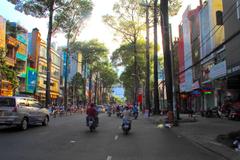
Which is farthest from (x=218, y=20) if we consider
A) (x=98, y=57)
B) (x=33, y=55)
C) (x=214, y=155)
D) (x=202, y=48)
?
(x=98, y=57)

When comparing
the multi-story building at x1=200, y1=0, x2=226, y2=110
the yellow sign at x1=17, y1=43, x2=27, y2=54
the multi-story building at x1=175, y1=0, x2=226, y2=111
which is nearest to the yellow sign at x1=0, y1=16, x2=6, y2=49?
the yellow sign at x1=17, y1=43, x2=27, y2=54

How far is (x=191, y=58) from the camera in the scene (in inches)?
1923

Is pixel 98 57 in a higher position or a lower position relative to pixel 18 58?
higher

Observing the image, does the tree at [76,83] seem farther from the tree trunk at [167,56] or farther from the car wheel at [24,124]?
the car wheel at [24,124]

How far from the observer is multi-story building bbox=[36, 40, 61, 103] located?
6575 cm

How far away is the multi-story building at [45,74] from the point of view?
65.8 metres

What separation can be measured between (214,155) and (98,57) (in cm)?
8684

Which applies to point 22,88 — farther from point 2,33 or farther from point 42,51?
point 42,51

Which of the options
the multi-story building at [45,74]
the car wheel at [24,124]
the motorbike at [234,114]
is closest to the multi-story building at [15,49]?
the multi-story building at [45,74]

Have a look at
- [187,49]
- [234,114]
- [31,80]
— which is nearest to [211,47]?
[187,49]

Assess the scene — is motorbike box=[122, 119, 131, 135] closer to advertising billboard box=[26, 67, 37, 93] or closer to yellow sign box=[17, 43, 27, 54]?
yellow sign box=[17, 43, 27, 54]

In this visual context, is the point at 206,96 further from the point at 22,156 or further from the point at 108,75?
the point at 108,75

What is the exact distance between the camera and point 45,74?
2714 inches

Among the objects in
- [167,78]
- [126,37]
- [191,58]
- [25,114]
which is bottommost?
[25,114]
